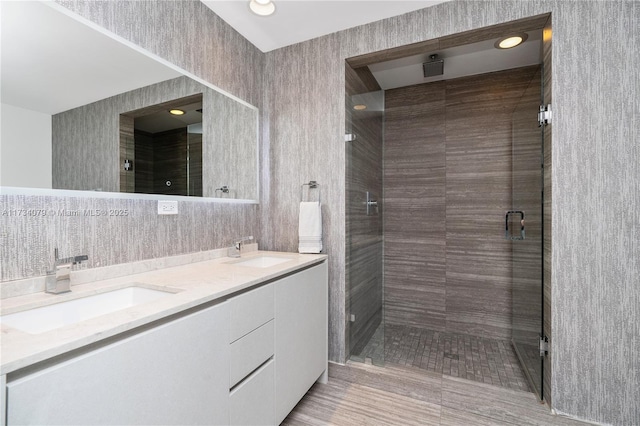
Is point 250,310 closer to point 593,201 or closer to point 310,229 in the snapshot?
point 310,229

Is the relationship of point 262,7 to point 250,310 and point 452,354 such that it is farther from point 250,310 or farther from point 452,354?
point 452,354

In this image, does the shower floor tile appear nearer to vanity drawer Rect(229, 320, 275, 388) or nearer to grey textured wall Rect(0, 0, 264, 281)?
vanity drawer Rect(229, 320, 275, 388)

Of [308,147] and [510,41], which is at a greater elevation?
[510,41]

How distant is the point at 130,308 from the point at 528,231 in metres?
2.48

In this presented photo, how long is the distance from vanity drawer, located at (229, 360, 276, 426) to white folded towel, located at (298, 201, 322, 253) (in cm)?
88

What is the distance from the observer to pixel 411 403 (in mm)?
1766

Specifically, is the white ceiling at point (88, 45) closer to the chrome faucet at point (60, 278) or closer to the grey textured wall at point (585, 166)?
the grey textured wall at point (585, 166)

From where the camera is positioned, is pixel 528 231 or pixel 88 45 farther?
pixel 528 231

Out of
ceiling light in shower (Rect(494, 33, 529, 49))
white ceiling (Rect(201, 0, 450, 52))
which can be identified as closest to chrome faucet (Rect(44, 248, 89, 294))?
white ceiling (Rect(201, 0, 450, 52))

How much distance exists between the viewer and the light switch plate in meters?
1.59

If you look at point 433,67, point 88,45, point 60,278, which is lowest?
point 60,278

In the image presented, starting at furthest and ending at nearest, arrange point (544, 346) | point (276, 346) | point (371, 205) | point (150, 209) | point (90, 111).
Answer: point (371, 205) < point (544, 346) < point (150, 209) < point (276, 346) < point (90, 111)

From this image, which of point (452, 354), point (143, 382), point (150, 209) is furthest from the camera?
point (452, 354)

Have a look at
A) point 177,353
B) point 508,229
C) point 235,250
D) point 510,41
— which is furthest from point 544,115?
point 177,353
